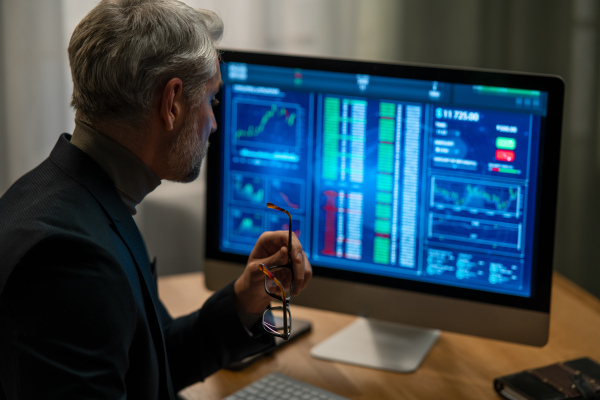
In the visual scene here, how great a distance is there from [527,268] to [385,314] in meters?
0.27

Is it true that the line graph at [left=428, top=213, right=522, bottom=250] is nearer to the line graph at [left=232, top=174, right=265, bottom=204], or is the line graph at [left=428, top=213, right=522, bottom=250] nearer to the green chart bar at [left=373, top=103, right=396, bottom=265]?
the green chart bar at [left=373, top=103, right=396, bottom=265]

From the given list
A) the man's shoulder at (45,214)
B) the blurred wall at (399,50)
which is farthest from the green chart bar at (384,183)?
the blurred wall at (399,50)

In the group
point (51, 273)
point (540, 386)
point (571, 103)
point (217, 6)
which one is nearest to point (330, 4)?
point (217, 6)

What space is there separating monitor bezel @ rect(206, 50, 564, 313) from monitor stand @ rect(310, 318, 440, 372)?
0.13 meters

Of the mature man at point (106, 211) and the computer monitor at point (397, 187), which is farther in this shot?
the computer monitor at point (397, 187)

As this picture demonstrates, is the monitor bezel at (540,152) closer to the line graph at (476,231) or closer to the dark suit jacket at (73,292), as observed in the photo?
the line graph at (476,231)

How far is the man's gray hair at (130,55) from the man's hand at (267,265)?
315 millimetres

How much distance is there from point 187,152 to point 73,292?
1.03ft

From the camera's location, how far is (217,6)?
6.04 ft

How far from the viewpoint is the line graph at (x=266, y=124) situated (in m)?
1.31

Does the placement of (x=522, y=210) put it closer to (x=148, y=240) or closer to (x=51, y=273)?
(x=51, y=273)

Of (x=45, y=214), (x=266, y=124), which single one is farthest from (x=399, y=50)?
(x=45, y=214)

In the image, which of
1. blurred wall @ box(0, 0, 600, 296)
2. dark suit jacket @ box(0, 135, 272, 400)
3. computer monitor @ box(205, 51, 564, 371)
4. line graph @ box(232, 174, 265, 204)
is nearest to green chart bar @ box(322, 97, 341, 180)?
computer monitor @ box(205, 51, 564, 371)

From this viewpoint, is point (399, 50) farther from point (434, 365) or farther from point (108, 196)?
point (108, 196)
